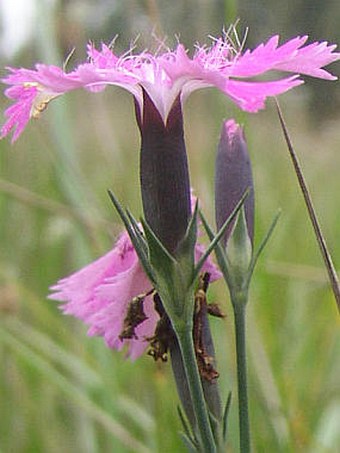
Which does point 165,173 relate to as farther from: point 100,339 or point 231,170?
point 100,339

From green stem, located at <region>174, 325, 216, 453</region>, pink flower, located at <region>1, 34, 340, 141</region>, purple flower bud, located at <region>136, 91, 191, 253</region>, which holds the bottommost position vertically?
green stem, located at <region>174, 325, 216, 453</region>

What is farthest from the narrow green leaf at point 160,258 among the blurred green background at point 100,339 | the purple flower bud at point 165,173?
the blurred green background at point 100,339

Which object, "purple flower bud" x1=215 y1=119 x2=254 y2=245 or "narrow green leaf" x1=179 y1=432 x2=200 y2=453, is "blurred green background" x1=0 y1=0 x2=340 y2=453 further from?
"narrow green leaf" x1=179 y1=432 x2=200 y2=453

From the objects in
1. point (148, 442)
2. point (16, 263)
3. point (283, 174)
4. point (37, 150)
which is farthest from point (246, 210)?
point (283, 174)

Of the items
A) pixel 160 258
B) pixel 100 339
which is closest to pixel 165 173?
pixel 160 258

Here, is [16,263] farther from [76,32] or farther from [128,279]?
[128,279]

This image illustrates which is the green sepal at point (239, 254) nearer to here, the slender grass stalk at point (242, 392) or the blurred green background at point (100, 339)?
the slender grass stalk at point (242, 392)

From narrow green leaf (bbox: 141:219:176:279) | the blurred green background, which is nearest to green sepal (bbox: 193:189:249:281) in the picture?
narrow green leaf (bbox: 141:219:176:279)
